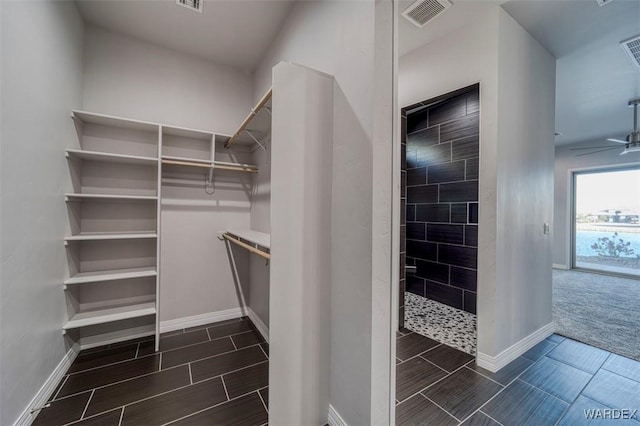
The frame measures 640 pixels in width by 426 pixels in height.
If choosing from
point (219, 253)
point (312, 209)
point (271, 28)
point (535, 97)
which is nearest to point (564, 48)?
point (535, 97)

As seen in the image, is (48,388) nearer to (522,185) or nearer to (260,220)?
(260,220)

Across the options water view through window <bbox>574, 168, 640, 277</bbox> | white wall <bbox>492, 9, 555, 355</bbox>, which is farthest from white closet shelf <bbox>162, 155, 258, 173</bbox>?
water view through window <bbox>574, 168, 640, 277</bbox>

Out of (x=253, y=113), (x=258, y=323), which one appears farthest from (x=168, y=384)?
(x=253, y=113)

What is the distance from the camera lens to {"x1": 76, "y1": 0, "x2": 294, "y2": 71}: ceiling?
189 cm

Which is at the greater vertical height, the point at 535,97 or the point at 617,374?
the point at 535,97

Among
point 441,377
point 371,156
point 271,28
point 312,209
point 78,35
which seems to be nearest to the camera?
point 371,156

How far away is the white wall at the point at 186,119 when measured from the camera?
2.20m

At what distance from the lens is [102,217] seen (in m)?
2.17

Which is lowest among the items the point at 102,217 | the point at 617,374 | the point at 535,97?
the point at 617,374

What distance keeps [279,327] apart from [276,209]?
0.64 metres

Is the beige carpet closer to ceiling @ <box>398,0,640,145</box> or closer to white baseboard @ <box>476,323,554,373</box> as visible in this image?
Answer: white baseboard @ <box>476,323,554,373</box>

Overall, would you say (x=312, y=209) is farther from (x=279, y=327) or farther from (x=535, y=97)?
(x=535, y=97)

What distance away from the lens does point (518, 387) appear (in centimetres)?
169

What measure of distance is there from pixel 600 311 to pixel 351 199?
3.96 metres
